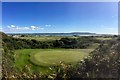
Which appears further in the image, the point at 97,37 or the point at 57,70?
the point at 97,37

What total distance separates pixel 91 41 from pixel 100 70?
1332 mm

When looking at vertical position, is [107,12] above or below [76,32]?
above

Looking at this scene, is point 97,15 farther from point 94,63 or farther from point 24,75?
point 24,75

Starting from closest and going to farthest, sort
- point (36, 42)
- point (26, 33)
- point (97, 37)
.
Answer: point (97, 37), point (26, 33), point (36, 42)

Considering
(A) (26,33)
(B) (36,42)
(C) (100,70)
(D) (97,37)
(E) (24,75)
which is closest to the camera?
(C) (100,70)

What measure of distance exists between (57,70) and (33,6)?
1716 mm

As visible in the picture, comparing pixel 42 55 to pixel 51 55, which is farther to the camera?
pixel 42 55

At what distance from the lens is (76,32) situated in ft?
12.3

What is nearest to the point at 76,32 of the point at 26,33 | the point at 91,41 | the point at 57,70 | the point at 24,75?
the point at 91,41

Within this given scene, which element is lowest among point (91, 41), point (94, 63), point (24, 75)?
point (24, 75)

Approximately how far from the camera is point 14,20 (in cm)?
427

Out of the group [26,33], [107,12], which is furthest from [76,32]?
[26,33]

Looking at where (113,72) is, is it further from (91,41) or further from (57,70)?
(91,41)

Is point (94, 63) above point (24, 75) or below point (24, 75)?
above
